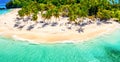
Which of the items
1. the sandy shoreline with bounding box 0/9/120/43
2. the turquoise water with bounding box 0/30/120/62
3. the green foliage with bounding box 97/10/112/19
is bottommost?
the turquoise water with bounding box 0/30/120/62

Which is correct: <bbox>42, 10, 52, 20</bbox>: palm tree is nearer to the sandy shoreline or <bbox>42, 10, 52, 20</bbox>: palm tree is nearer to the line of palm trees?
the line of palm trees

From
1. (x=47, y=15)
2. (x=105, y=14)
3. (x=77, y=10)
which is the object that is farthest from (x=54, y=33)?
(x=105, y=14)

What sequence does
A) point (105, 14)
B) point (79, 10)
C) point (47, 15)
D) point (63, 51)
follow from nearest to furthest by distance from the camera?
1. point (63, 51)
2. point (47, 15)
3. point (79, 10)
4. point (105, 14)

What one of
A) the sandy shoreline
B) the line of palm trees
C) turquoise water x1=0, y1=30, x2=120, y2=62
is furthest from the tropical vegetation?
turquoise water x1=0, y1=30, x2=120, y2=62

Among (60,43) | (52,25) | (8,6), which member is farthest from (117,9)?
(8,6)

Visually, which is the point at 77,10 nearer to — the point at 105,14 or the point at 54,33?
the point at 105,14
